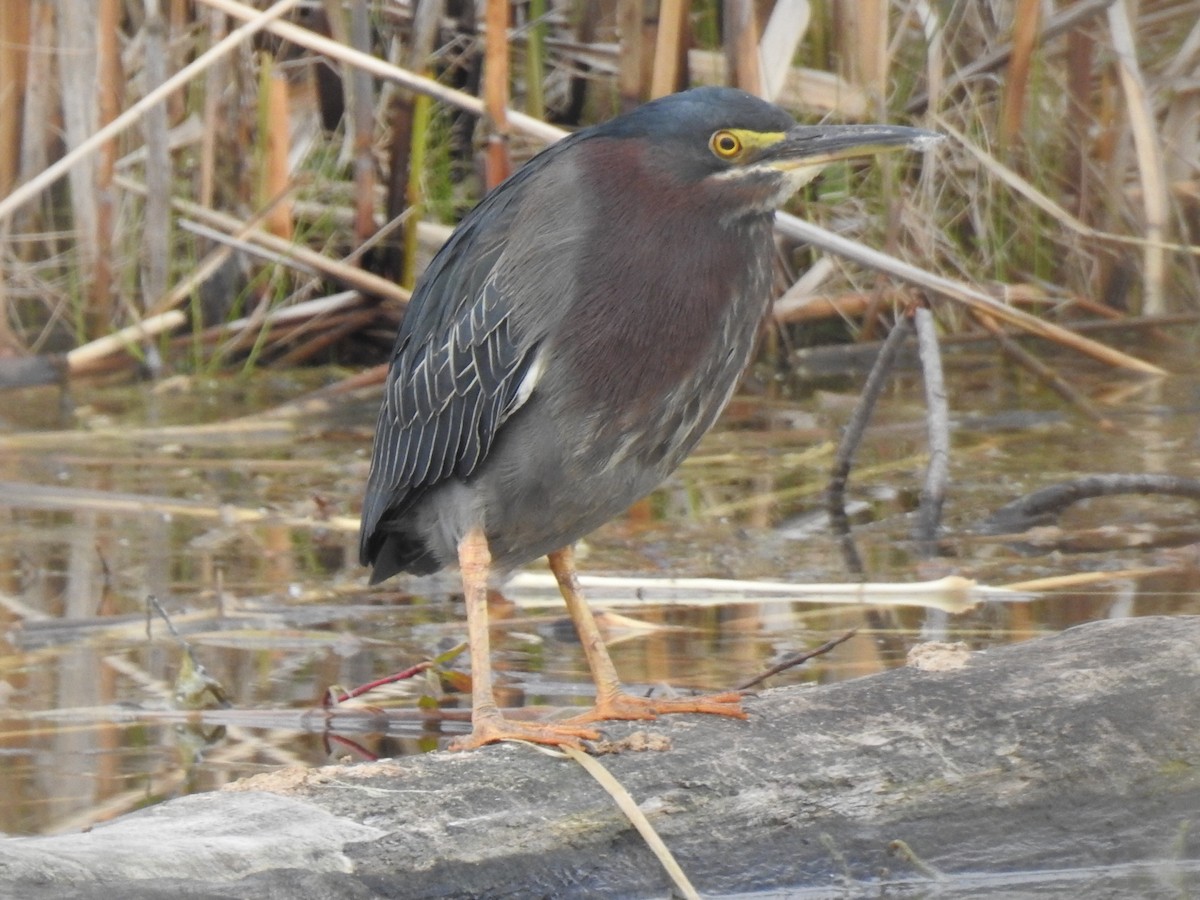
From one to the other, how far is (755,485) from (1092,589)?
67.3 inches

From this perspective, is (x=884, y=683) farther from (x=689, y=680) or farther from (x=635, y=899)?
(x=689, y=680)

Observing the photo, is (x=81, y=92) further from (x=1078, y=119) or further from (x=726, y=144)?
(x=726, y=144)

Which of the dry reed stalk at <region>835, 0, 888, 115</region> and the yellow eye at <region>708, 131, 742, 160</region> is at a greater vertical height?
the dry reed stalk at <region>835, 0, 888, 115</region>

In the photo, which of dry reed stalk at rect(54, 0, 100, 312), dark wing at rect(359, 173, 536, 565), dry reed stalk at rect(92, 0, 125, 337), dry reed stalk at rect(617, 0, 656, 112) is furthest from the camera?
dry reed stalk at rect(54, 0, 100, 312)

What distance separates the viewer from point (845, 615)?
4855 millimetres

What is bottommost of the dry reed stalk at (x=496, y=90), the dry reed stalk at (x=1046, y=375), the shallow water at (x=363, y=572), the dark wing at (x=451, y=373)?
the shallow water at (x=363, y=572)

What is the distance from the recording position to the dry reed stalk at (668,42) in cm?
651

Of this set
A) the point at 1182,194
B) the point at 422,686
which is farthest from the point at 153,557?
the point at 1182,194

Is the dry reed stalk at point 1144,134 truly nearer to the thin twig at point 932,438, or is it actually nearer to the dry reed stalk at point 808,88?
the dry reed stalk at point 808,88

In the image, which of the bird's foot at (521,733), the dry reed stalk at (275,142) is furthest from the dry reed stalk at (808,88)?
the bird's foot at (521,733)

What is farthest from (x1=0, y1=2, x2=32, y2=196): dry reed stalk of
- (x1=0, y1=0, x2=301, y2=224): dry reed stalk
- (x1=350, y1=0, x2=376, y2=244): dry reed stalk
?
(x1=350, y1=0, x2=376, y2=244): dry reed stalk

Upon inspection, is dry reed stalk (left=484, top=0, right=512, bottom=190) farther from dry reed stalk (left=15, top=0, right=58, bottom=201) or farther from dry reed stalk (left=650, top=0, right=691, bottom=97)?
dry reed stalk (left=15, top=0, right=58, bottom=201)

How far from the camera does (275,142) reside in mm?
7820

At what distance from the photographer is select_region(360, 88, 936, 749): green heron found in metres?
3.53
